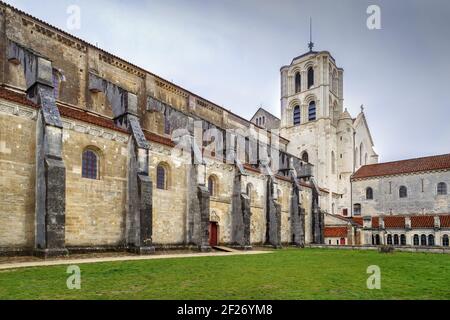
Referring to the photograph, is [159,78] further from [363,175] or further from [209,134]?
[363,175]

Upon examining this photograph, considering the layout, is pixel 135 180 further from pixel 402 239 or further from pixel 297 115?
pixel 297 115

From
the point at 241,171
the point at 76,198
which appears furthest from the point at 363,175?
the point at 76,198

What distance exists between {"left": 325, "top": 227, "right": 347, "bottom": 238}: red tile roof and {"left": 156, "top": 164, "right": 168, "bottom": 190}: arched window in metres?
24.3

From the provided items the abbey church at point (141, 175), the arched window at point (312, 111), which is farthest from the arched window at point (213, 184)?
the arched window at point (312, 111)

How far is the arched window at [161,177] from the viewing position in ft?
78.9

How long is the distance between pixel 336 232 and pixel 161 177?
2483 centimetres

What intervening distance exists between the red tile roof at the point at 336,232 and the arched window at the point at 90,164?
96.6 feet

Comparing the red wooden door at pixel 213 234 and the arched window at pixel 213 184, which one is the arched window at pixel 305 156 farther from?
the red wooden door at pixel 213 234

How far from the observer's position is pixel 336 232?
41312mm

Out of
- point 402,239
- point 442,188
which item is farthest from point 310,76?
point 402,239

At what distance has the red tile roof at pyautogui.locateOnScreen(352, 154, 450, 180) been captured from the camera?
1688 inches
